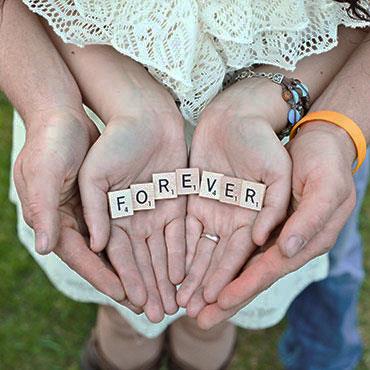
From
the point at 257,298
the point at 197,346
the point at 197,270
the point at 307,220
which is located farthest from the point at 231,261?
the point at 197,346

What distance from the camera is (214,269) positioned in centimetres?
126

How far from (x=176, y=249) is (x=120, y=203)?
0.12 meters

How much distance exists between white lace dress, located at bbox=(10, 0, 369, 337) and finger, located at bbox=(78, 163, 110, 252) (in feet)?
0.69

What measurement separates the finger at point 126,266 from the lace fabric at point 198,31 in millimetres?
265

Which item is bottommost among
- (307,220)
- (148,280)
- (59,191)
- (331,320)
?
(331,320)

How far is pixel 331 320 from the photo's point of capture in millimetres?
1930

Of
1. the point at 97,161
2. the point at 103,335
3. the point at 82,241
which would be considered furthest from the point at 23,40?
the point at 103,335

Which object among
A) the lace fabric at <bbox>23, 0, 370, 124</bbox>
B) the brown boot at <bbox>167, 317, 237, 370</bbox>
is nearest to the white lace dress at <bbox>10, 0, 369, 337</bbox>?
the lace fabric at <bbox>23, 0, 370, 124</bbox>

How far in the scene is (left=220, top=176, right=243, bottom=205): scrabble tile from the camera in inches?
50.8

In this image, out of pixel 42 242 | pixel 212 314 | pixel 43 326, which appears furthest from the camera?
pixel 43 326

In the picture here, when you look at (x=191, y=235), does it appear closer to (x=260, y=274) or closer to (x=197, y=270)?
(x=197, y=270)

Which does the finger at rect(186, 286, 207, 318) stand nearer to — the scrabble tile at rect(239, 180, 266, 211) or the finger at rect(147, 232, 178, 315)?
Answer: the finger at rect(147, 232, 178, 315)

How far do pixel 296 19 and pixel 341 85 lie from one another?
159 millimetres

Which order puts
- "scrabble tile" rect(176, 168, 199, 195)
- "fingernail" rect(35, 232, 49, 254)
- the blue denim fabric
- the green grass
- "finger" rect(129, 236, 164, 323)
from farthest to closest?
the green grass, the blue denim fabric, "scrabble tile" rect(176, 168, 199, 195), "finger" rect(129, 236, 164, 323), "fingernail" rect(35, 232, 49, 254)
